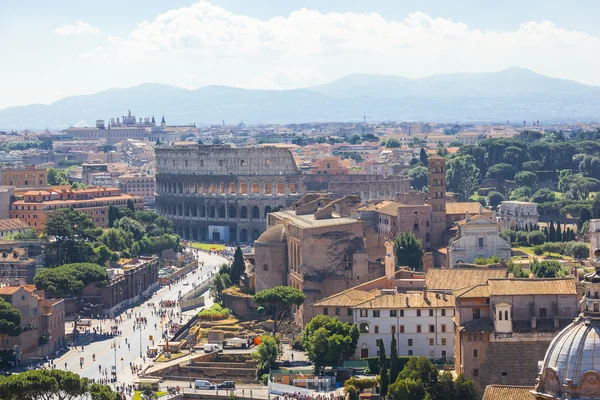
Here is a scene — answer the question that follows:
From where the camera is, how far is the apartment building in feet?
355

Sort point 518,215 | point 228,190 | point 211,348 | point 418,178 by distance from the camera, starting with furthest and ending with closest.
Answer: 1. point 418,178
2. point 228,190
3. point 518,215
4. point 211,348

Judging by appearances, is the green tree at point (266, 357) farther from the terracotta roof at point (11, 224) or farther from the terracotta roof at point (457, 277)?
the terracotta roof at point (11, 224)

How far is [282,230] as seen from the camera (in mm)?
76812

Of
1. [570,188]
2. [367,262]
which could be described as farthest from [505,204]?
[367,262]

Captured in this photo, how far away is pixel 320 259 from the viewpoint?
234 ft

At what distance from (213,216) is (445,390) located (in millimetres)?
89523

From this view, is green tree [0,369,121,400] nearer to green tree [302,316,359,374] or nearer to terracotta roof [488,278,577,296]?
green tree [302,316,359,374]

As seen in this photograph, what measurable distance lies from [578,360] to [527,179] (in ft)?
396

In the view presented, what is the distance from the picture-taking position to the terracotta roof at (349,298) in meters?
63.0

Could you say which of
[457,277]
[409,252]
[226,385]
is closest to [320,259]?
[409,252]

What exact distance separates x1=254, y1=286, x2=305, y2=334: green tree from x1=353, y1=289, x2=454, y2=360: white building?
8400mm

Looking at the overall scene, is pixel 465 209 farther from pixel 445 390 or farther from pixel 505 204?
pixel 445 390

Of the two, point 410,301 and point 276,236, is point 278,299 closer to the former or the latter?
point 276,236

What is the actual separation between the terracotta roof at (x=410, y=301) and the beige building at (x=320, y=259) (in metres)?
7.86
